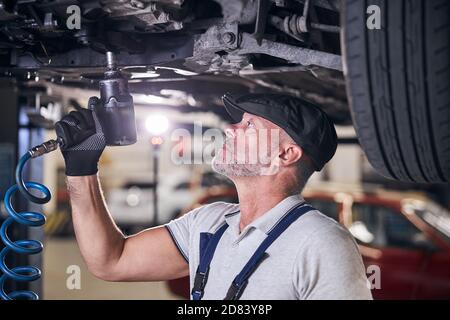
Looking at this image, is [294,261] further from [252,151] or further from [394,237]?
[394,237]

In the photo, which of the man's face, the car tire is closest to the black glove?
the man's face

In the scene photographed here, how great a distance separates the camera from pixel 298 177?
1750mm

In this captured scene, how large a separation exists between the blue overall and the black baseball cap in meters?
0.19

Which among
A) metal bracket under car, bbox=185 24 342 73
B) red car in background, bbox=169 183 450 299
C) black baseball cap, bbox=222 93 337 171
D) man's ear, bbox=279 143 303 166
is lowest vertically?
red car in background, bbox=169 183 450 299

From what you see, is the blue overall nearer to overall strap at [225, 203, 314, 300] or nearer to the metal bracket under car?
overall strap at [225, 203, 314, 300]

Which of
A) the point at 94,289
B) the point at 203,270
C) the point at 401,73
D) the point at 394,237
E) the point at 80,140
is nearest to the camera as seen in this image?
the point at 401,73

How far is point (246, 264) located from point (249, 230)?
14cm

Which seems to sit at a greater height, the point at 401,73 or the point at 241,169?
the point at 401,73

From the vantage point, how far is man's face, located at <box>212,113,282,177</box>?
5.57 ft

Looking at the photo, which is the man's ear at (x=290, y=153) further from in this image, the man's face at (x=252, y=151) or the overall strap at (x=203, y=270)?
the overall strap at (x=203, y=270)

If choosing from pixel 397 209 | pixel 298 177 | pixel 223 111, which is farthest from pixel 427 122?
pixel 397 209

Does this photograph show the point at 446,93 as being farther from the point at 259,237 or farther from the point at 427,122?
the point at 259,237

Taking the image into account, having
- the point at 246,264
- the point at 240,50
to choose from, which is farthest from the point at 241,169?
the point at 240,50

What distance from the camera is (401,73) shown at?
4.81 feet
